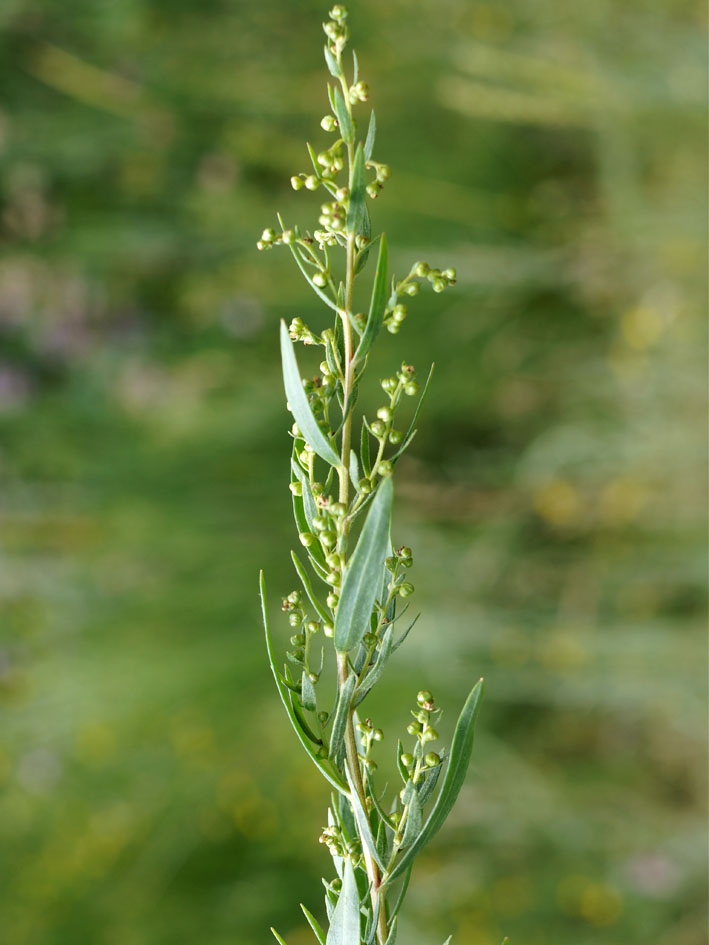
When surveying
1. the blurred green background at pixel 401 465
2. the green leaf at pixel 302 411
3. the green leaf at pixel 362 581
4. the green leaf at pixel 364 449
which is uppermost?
the blurred green background at pixel 401 465

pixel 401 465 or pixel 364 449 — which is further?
pixel 401 465

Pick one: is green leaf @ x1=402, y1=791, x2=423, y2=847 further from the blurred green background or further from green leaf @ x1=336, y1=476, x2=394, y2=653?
the blurred green background

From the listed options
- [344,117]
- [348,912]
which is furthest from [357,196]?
[348,912]

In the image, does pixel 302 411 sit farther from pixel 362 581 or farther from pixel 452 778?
pixel 452 778

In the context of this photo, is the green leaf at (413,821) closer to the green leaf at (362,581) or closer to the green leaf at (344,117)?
the green leaf at (362,581)

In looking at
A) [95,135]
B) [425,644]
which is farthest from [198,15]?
[425,644]

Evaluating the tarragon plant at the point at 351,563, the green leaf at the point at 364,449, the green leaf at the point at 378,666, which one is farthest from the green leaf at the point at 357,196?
the green leaf at the point at 378,666
